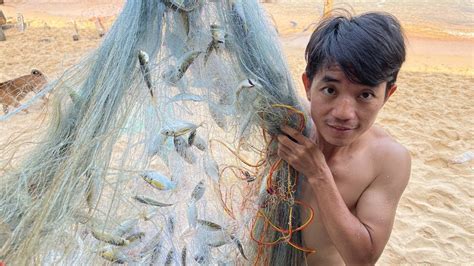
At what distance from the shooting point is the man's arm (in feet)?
3.97

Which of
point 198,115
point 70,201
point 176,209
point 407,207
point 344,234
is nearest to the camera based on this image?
point 70,201

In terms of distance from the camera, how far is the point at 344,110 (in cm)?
112

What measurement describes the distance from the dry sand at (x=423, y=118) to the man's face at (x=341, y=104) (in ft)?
1.89

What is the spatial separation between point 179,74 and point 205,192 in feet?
1.52

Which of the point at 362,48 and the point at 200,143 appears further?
the point at 200,143

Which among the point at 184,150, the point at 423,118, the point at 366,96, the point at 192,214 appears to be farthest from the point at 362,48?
the point at 423,118

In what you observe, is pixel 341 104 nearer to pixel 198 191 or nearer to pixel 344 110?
pixel 344 110

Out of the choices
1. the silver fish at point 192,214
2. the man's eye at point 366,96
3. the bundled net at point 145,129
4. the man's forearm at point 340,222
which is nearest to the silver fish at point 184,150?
the bundled net at point 145,129

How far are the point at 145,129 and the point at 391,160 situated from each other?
0.75 metres

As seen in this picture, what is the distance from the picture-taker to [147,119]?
45.1 inches

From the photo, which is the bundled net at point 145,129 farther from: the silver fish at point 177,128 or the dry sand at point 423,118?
the dry sand at point 423,118

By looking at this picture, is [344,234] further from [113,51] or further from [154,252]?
[113,51]

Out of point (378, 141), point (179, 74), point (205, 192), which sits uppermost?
point (179, 74)

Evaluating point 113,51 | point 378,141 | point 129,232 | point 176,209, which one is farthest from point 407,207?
point 113,51
